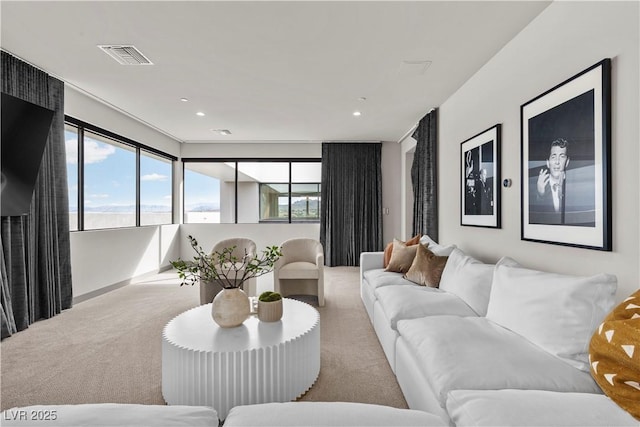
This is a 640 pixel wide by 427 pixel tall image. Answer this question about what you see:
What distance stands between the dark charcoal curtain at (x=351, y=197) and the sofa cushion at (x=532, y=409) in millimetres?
5421

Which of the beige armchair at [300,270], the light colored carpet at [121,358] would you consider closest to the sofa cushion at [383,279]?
the light colored carpet at [121,358]

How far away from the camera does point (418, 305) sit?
231 cm

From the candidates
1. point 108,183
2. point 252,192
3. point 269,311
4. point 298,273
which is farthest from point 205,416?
point 252,192

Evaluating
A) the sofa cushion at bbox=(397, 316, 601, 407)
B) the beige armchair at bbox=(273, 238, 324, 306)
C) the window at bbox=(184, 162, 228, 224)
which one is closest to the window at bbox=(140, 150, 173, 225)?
the window at bbox=(184, 162, 228, 224)

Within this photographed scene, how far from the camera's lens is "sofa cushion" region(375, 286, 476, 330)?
224 cm

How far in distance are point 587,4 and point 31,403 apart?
404 centimetres

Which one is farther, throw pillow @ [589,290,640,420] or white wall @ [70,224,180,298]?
white wall @ [70,224,180,298]

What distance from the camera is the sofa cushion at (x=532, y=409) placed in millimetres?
1061

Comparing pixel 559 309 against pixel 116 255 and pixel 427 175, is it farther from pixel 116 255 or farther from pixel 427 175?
pixel 116 255

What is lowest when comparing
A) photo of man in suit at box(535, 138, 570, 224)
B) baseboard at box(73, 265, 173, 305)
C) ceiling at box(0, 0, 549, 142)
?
baseboard at box(73, 265, 173, 305)

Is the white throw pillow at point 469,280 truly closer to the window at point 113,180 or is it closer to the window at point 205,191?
the window at point 113,180

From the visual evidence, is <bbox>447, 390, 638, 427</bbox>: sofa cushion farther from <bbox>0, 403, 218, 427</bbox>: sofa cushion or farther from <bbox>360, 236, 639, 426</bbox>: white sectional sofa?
<bbox>0, 403, 218, 427</bbox>: sofa cushion

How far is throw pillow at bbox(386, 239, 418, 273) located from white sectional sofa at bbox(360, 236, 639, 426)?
1197 millimetres

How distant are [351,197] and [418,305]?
4.47 m
